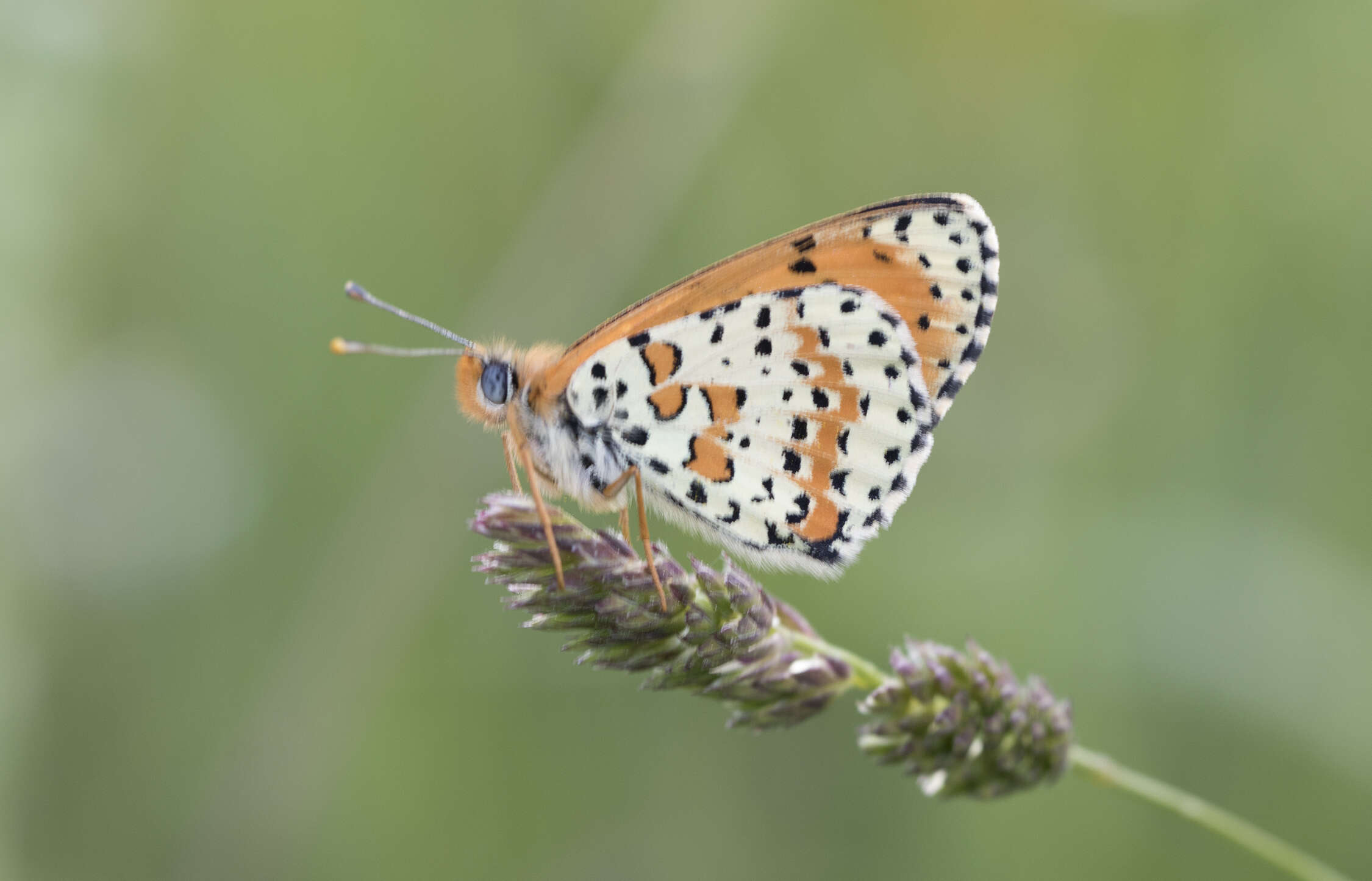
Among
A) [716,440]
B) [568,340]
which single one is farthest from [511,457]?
[568,340]

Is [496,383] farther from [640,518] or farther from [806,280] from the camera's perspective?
[806,280]

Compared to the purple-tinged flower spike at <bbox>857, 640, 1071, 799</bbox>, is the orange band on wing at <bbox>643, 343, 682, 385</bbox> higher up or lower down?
higher up

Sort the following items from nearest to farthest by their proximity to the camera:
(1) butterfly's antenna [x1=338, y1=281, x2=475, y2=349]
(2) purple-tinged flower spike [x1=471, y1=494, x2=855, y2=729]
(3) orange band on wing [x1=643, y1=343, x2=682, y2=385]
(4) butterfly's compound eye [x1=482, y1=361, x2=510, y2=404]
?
(2) purple-tinged flower spike [x1=471, y1=494, x2=855, y2=729]
(1) butterfly's antenna [x1=338, y1=281, x2=475, y2=349]
(3) orange band on wing [x1=643, y1=343, x2=682, y2=385]
(4) butterfly's compound eye [x1=482, y1=361, x2=510, y2=404]

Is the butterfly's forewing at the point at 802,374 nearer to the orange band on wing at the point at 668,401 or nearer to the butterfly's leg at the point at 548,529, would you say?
the orange band on wing at the point at 668,401

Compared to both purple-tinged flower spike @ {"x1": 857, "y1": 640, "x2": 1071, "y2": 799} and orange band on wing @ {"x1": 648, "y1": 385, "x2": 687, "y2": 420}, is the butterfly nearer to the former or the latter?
orange band on wing @ {"x1": 648, "y1": 385, "x2": 687, "y2": 420}

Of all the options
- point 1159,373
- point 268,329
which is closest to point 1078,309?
point 1159,373

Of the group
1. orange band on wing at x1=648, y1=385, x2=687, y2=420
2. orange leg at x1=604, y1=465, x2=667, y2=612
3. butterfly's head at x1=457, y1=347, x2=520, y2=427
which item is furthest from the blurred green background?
orange band on wing at x1=648, y1=385, x2=687, y2=420
